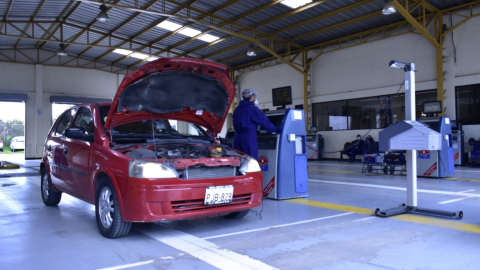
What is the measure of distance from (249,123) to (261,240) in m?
2.31

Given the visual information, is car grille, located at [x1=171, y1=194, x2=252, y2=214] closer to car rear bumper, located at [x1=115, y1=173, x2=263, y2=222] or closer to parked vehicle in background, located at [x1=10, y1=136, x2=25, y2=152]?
car rear bumper, located at [x1=115, y1=173, x2=263, y2=222]

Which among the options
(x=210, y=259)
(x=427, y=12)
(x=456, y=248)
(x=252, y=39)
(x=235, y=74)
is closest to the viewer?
(x=210, y=259)

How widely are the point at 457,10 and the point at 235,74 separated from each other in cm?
1264

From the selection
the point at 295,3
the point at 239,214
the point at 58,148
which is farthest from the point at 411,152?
the point at 295,3

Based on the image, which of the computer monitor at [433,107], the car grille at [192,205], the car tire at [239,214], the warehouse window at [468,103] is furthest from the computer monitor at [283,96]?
the warehouse window at [468,103]

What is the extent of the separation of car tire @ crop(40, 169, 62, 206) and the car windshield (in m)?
1.75

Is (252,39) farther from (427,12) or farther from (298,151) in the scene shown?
(298,151)

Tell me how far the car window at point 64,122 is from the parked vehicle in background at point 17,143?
22676 mm

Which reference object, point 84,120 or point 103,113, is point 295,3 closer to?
point 84,120

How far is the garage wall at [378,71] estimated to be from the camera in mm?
12617

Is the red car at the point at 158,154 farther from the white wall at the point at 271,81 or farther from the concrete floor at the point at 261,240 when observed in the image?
the white wall at the point at 271,81

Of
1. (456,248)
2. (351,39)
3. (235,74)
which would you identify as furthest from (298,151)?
(235,74)

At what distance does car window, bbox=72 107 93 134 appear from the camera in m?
4.27

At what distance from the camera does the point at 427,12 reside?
43.9ft
